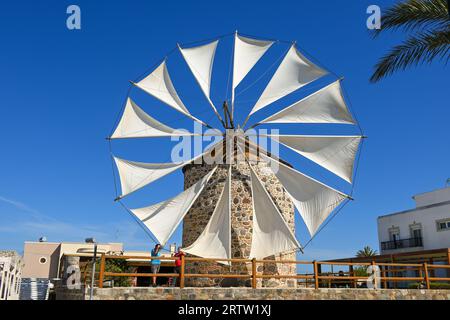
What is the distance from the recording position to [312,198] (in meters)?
14.8

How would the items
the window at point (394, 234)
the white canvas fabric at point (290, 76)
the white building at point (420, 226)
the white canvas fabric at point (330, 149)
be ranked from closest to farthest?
the white canvas fabric at point (330, 149)
the white canvas fabric at point (290, 76)
the white building at point (420, 226)
the window at point (394, 234)

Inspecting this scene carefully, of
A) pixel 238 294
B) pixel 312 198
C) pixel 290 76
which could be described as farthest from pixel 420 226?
pixel 238 294

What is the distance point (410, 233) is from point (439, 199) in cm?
301

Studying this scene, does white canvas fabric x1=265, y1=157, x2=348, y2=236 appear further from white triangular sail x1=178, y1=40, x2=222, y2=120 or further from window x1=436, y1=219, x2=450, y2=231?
Result: window x1=436, y1=219, x2=450, y2=231

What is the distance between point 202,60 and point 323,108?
4.71 meters

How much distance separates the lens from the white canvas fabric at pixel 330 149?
15281mm

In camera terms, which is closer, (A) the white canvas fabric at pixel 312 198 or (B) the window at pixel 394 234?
(A) the white canvas fabric at pixel 312 198

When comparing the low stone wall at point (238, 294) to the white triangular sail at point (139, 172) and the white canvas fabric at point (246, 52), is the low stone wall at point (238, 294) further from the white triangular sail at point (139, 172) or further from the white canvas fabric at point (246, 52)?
the white canvas fabric at point (246, 52)

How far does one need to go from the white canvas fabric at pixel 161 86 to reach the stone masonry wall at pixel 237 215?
2471 millimetres

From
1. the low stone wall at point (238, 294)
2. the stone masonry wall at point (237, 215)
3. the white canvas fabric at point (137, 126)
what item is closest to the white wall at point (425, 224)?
the stone masonry wall at point (237, 215)

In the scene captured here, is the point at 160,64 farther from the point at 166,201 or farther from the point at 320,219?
the point at 320,219

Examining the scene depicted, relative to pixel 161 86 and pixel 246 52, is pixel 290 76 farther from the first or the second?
pixel 161 86
